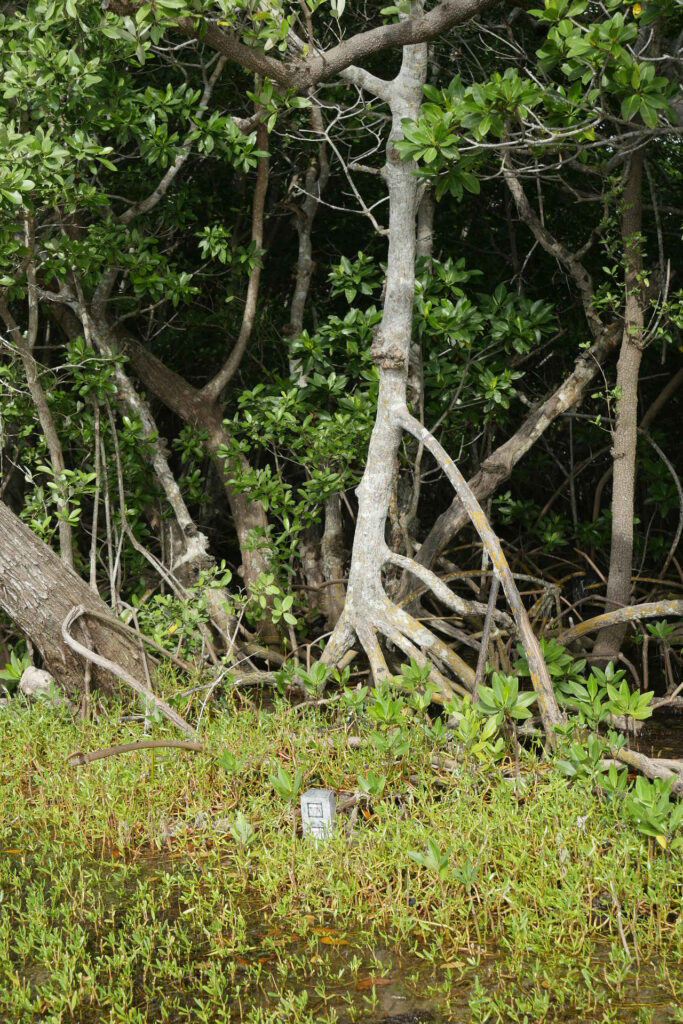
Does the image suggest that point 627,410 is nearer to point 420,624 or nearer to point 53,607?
point 420,624

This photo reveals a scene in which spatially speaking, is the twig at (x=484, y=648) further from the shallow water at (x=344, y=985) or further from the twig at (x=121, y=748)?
the shallow water at (x=344, y=985)

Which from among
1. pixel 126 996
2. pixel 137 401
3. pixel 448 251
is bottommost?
pixel 126 996

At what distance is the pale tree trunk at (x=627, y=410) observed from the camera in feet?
16.7

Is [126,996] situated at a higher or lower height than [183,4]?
lower

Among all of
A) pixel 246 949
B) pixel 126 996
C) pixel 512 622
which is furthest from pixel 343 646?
pixel 126 996

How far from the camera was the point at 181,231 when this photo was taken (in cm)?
646

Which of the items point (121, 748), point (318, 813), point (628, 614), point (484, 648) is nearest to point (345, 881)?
point (318, 813)

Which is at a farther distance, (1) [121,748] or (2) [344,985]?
(1) [121,748]

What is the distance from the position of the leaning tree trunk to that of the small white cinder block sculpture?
166cm

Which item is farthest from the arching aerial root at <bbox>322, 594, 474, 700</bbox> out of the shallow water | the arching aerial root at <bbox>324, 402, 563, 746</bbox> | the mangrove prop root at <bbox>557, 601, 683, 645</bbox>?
the shallow water

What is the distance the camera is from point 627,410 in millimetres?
5152

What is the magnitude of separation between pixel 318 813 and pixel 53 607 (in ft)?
6.11

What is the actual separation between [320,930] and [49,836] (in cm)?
133

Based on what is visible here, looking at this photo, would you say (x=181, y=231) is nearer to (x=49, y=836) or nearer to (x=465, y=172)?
(x=465, y=172)
